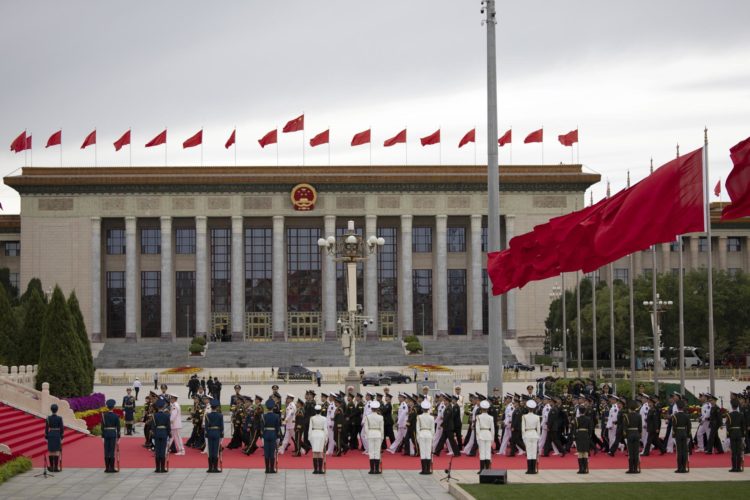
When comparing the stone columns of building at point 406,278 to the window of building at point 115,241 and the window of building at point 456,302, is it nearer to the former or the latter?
the window of building at point 456,302

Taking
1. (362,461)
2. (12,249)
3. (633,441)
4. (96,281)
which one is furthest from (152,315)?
(633,441)

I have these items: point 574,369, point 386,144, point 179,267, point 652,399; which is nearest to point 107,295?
point 179,267

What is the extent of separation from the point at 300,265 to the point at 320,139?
1814 centimetres

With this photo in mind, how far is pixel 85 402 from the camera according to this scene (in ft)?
131

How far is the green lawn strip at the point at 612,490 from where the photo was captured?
19.8m

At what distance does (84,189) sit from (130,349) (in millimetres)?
14713

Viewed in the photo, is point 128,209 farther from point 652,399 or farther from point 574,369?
point 652,399

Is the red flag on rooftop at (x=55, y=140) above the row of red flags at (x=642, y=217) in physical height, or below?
above

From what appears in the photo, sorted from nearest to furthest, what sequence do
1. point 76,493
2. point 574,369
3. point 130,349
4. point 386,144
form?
point 76,493 → point 574,369 → point 386,144 → point 130,349

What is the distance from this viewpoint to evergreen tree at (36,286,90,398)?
40.5 meters

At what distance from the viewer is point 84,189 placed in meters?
91.4

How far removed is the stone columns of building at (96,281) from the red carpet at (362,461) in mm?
61508

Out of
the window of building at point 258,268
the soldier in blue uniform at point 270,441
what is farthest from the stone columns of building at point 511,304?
the soldier in blue uniform at point 270,441

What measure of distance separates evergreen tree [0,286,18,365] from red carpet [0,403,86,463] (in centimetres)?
944
